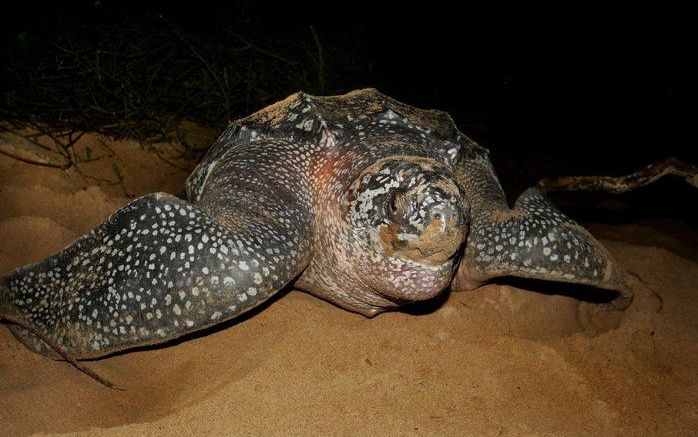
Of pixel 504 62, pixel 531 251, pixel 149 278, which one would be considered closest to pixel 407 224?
pixel 531 251

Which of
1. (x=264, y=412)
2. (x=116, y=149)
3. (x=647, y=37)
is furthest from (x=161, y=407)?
(x=647, y=37)

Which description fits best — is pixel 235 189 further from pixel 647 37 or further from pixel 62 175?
pixel 647 37

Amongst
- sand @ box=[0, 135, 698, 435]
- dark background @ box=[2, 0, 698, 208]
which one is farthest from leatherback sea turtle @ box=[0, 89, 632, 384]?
dark background @ box=[2, 0, 698, 208]

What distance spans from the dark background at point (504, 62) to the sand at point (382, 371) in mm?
1861

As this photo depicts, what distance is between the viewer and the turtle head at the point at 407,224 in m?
1.70

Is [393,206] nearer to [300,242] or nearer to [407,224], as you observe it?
[407,224]

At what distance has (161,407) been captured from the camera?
67.6 inches

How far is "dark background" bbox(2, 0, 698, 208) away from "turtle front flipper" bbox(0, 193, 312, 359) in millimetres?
2656

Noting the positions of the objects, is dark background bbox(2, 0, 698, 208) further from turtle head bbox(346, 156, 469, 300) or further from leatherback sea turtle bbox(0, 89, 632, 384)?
turtle head bbox(346, 156, 469, 300)

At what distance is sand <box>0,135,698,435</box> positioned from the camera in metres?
1.69

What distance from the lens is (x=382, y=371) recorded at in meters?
1.95

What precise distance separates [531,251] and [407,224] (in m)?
0.81

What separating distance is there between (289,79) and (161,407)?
157 inches

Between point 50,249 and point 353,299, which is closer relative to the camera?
point 353,299
